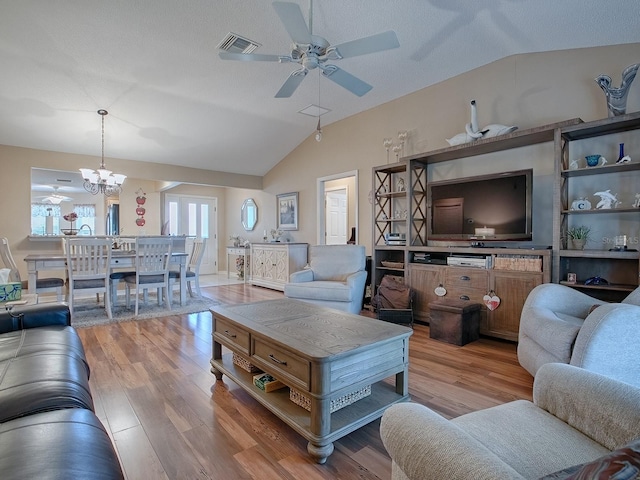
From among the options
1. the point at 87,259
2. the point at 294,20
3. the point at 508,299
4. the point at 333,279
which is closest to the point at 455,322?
the point at 508,299

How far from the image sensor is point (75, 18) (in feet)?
9.82

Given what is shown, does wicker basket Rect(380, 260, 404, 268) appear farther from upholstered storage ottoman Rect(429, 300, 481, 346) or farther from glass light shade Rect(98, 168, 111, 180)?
Result: glass light shade Rect(98, 168, 111, 180)

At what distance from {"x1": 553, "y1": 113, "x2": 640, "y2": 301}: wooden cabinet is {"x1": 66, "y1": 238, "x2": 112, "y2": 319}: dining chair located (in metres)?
4.83

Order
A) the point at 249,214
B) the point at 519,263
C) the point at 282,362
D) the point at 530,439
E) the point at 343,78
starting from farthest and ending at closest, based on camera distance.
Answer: the point at 249,214, the point at 519,263, the point at 343,78, the point at 282,362, the point at 530,439

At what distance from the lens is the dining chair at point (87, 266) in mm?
3879

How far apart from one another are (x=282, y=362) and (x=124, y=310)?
3.80 meters

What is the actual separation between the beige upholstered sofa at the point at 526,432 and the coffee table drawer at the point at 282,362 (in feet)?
2.23

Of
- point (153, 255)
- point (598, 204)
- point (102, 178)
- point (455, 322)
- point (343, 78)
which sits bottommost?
point (455, 322)

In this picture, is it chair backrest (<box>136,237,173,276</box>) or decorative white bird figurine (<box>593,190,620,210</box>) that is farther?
chair backrest (<box>136,237,173,276</box>)

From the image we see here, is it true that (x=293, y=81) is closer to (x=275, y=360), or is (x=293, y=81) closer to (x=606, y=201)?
(x=275, y=360)

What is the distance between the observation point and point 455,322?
3.18 metres

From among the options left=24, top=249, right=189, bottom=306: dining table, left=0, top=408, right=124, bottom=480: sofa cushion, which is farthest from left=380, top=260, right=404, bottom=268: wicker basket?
left=0, top=408, right=124, bottom=480: sofa cushion

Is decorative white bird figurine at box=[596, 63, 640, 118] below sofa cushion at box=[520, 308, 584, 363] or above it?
above

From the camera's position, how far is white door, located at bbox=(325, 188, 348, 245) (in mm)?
7047
